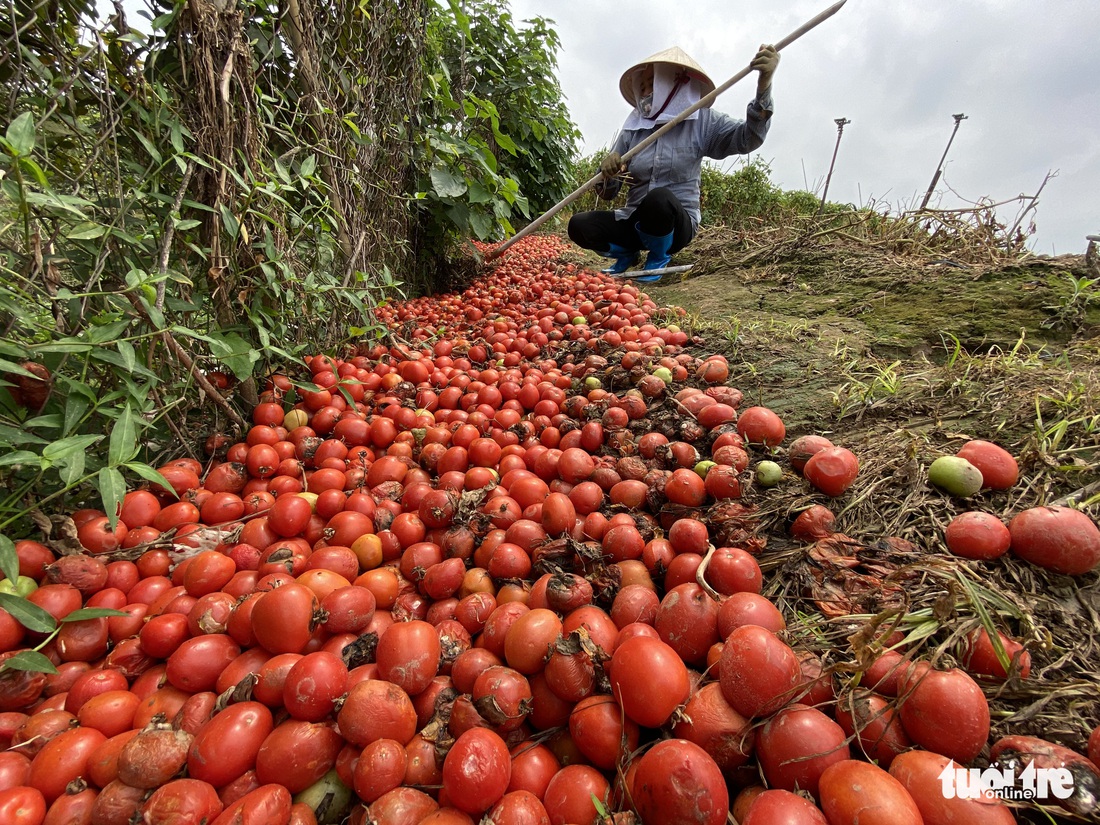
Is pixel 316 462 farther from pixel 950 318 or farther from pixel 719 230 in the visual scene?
pixel 719 230

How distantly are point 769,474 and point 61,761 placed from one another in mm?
2428

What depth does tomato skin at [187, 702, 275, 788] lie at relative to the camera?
1.14 metres

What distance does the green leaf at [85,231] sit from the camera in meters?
1.72

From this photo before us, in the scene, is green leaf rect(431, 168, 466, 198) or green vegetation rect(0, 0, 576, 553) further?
green leaf rect(431, 168, 466, 198)

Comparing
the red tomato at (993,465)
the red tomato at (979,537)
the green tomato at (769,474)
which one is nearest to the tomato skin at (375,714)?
the green tomato at (769,474)

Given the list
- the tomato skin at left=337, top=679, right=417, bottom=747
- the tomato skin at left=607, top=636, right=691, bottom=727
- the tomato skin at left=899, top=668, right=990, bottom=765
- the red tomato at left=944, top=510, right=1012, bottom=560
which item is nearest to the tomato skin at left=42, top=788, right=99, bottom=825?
the tomato skin at left=337, top=679, right=417, bottom=747

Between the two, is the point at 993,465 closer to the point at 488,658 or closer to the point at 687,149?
the point at 488,658

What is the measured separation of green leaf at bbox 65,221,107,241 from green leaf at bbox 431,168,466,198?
11.3 feet

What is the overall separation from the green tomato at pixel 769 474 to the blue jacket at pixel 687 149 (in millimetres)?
4997

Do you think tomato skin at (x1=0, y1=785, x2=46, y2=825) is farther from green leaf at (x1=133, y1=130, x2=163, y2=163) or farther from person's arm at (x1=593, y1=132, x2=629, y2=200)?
person's arm at (x1=593, y1=132, x2=629, y2=200)

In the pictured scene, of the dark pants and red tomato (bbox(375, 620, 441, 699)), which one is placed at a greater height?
the dark pants

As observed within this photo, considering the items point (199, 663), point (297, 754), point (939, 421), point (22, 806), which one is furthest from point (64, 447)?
point (939, 421)

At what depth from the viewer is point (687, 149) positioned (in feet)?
19.6

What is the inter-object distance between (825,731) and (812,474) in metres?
1.03
